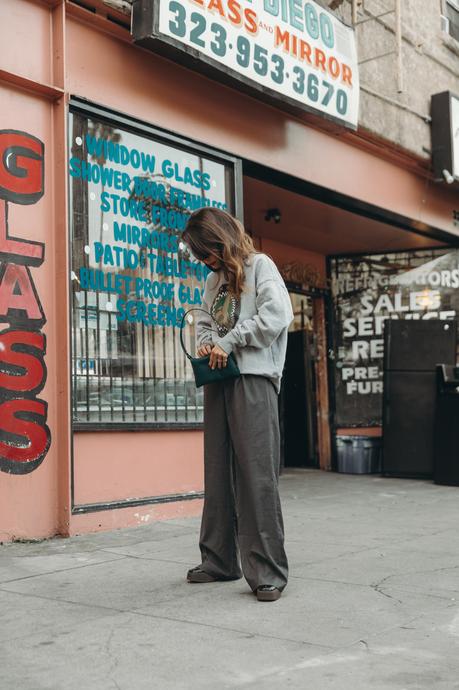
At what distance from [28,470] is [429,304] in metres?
7.49

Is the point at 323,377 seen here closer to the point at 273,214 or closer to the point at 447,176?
the point at 273,214

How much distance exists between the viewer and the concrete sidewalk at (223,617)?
9.70ft

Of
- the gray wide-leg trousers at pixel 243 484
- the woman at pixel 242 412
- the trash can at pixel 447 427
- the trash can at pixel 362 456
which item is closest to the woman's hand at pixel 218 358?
the woman at pixel 242 412

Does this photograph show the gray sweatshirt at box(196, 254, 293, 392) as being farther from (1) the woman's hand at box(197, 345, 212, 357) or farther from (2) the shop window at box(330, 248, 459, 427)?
(2) the shop window at box(330, 248, 459, 427)

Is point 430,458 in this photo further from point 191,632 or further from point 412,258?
point 191,632

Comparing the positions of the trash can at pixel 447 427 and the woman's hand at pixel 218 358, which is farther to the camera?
the trash can at pixel 447 427

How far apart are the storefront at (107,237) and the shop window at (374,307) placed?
303 centimetres

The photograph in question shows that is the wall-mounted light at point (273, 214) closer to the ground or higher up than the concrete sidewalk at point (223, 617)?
higher up

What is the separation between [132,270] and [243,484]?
2.89 metres

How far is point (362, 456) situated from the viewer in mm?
11430

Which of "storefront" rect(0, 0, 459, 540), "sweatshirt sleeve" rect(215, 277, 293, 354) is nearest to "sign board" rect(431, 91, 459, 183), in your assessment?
"storefront" rect(0, 0, 459, 540)

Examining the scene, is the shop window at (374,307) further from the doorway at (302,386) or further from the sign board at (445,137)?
the sign board at (445,137)

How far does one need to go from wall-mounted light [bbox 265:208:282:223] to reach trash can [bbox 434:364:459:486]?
2604 mm

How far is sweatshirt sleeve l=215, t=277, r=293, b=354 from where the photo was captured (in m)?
4.18
